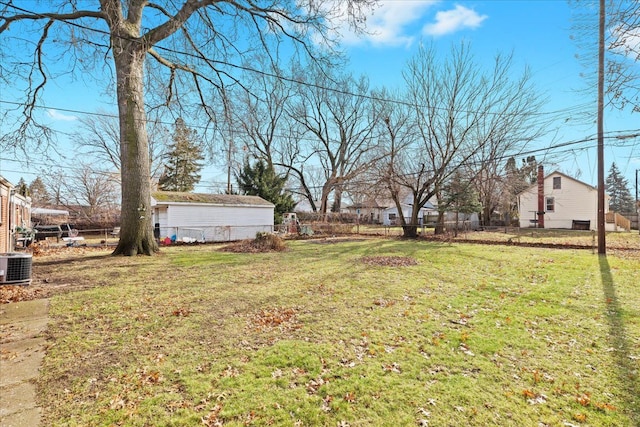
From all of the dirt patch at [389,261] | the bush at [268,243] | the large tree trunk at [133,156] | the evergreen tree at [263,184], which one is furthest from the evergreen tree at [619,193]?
the large tree trunk at [133,156]

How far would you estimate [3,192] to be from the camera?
36.1ft

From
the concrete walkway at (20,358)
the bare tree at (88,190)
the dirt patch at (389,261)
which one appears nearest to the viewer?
the concrete walkway at (20,358)

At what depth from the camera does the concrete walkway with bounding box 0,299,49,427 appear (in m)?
2.55

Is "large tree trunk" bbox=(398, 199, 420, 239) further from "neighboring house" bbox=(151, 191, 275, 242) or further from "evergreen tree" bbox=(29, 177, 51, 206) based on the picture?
"evergreen tree" bbox=(29, 177, 51, 206)

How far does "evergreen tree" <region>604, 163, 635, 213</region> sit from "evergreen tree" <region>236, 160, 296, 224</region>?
50963mm

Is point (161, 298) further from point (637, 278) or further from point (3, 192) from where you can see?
point (637, 278)

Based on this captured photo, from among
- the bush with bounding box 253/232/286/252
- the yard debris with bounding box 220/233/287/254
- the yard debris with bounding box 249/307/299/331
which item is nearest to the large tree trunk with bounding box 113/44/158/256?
the yard debris with bounding box 220/233/287/254

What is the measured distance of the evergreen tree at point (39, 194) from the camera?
1299 inches

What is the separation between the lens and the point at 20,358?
3.52 meters

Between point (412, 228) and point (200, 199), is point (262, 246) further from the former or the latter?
point (412, 228)

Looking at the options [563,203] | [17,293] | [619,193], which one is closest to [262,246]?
[17,293]

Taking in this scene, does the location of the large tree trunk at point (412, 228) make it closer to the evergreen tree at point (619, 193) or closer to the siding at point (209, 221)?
the siding at point (209, 221)

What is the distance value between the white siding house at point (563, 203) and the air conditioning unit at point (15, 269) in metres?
32.9

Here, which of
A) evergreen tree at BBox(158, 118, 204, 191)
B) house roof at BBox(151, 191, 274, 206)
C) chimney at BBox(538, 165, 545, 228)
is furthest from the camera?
evergreen tree at BBox(158, 118, 204, 191)
